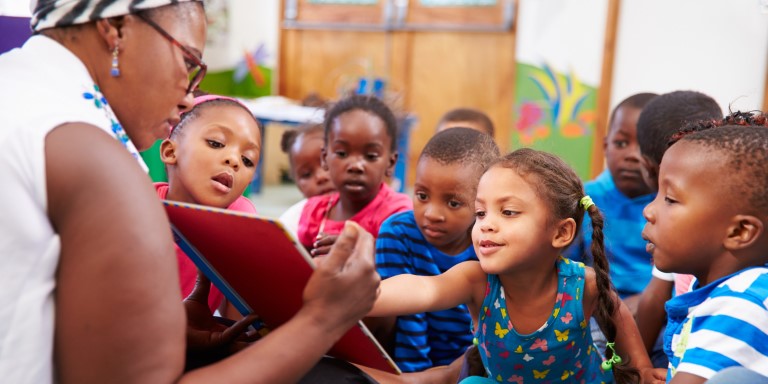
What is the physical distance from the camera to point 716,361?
3.59 feet

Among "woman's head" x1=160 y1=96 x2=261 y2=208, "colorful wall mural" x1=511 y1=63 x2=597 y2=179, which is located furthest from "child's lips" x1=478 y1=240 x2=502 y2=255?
A: "colorful wall mural" x1=511 y1=63 x2=597 y2=179

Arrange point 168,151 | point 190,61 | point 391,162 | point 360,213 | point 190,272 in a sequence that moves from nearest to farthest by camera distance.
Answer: point 190,61
point 190,272
point 168,151
point 360,213
point 391,162

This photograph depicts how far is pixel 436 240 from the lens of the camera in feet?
6.10

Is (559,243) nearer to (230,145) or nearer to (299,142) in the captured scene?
(230,145)

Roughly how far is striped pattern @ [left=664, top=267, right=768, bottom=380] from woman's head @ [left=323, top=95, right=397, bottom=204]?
1.32 m

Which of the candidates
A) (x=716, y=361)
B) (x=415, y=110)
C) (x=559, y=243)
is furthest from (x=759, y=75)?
(x=716, y=361)

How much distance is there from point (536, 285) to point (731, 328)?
1.54ft

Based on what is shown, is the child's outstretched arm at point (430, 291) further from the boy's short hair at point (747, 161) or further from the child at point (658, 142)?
the child at point (658, 142)

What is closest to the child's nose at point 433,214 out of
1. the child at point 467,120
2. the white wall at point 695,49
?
the child at point 467,120

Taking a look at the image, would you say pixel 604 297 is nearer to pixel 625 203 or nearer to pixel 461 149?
pixel 461 149

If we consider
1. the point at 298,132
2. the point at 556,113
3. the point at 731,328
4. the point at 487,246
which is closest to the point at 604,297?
the point at 487,246

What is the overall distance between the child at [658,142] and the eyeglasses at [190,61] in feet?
4.35

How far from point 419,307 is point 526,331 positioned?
0.27 meters

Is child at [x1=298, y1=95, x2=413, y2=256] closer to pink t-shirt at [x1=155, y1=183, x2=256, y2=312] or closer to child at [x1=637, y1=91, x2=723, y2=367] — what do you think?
pink t-shirt at [x1=155, y1=183, x2=256, y2=312]
